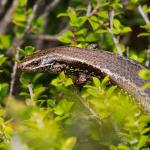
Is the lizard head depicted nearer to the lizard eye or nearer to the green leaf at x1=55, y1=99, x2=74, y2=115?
the lizard eye

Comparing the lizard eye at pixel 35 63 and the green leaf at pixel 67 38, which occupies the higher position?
the green leaf at pixel 67 38

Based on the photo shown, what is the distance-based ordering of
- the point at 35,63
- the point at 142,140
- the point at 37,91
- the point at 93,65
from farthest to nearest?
1. the point at 35,63
2. the point at 93,65
3. the point at 37,91
4. the point at 142,140

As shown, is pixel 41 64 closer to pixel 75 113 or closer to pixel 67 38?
pixel 67 38

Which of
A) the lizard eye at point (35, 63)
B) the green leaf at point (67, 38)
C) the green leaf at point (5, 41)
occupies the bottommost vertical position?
the green leaf at point (5, 41)

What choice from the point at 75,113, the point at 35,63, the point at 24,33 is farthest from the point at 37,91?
the point at 24,33

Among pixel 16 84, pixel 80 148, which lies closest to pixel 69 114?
pixel 80 148

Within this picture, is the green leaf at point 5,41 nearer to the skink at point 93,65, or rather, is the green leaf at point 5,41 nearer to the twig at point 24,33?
the twig at point 24,33

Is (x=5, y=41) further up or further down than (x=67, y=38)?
further down

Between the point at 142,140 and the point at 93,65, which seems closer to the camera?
the point at 142,140

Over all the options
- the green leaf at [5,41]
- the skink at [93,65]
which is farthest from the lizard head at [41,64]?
the green leaf at [5,41]
